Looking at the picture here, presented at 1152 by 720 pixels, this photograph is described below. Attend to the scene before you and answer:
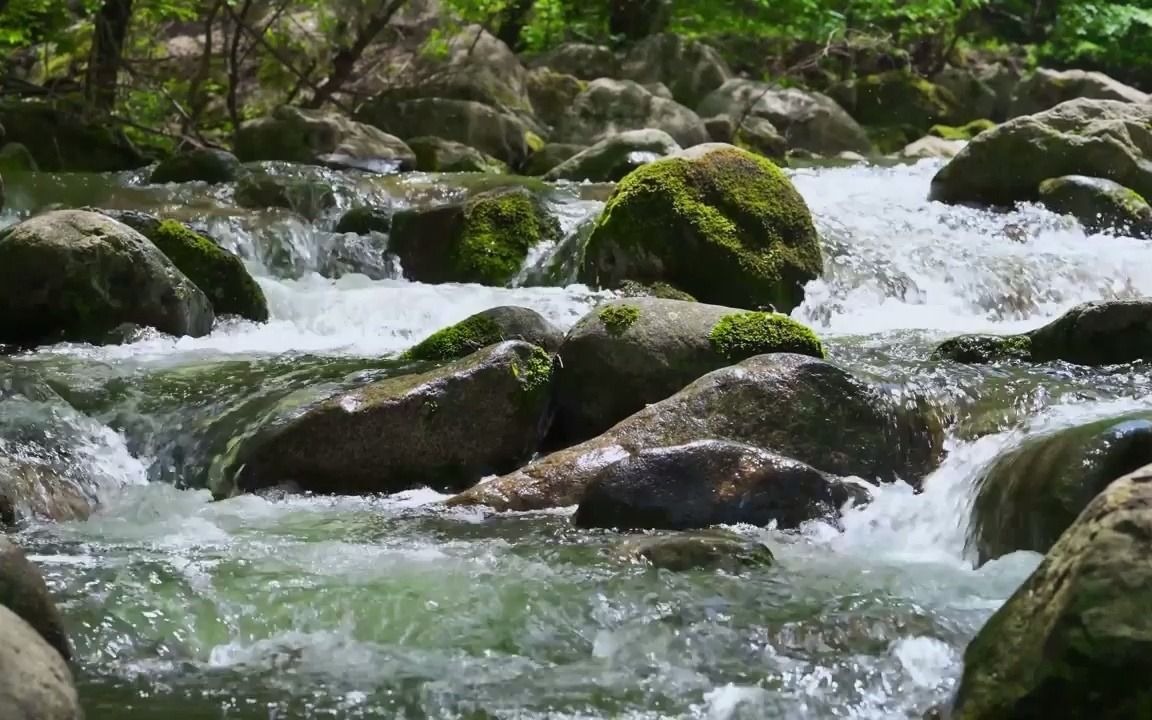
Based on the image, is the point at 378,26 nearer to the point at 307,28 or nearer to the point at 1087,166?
the point at 307,28

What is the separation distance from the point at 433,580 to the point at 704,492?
138cm

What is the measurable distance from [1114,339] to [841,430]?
2.45 meters

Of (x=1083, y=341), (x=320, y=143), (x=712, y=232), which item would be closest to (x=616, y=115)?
(x=320, y=143)

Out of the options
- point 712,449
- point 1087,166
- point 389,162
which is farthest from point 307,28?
point 712,449

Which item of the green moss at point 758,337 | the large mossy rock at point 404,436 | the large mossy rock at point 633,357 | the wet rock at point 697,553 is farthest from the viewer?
the green moss at point 758,337

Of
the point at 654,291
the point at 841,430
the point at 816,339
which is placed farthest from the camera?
the point at 654,291

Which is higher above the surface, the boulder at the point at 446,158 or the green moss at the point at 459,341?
the boulder at the point at 446,158

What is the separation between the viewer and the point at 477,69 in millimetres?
18891

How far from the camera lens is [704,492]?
5.49 metres

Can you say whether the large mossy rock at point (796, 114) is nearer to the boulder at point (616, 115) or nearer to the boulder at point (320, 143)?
the boulder at point (616, 115)

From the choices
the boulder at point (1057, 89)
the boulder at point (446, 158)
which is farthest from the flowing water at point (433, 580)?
the boulder at point (1057, 89)

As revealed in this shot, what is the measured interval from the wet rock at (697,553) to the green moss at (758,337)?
2.20 m

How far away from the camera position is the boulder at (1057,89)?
20.6m

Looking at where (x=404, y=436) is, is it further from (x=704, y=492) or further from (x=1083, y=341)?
(x=1083, y=341)
